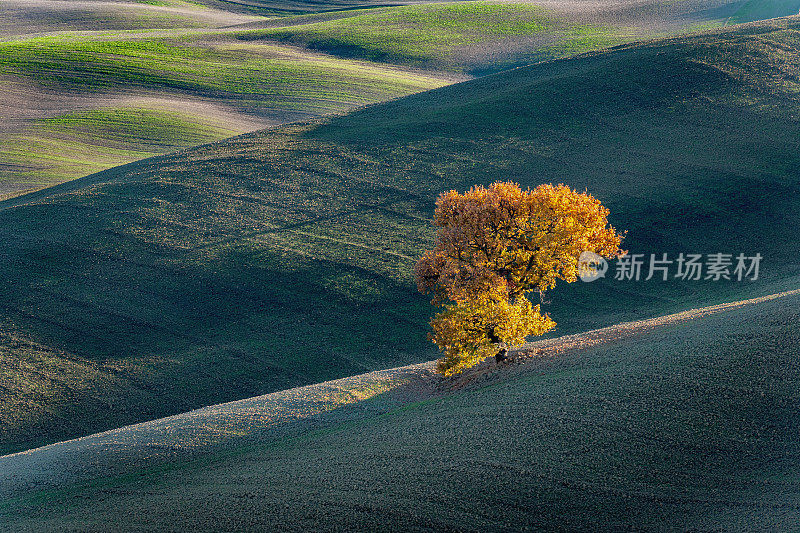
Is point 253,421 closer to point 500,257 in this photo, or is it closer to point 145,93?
point 500,257

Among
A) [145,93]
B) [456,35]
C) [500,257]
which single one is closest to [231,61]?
[145,93]

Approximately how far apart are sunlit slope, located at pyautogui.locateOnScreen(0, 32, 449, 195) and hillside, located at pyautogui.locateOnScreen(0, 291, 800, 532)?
47.2 metres

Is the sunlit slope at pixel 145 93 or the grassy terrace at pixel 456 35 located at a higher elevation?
the grassy terrace at pixel 456 35

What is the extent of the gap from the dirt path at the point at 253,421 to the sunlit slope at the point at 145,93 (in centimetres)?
4414

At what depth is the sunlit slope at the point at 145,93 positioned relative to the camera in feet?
225

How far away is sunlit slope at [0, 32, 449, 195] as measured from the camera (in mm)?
68669

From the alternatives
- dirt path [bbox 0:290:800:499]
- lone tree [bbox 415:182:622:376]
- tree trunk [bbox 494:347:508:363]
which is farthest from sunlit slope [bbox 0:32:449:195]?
tree trunk [bbox 494:347:508:363]

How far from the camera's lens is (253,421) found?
→ 907 inches

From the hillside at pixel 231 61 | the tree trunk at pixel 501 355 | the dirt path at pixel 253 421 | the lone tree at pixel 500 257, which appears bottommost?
the dirt path at pixel 253 421

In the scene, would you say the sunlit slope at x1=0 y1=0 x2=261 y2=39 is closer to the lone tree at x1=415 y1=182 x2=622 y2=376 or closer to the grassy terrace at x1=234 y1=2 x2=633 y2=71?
the grassy terrace at x1=234 y1=2 x2=633 y2=71

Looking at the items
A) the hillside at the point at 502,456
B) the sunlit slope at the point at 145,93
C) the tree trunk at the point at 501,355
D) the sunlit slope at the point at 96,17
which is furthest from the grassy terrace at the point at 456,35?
the hillside at the point at 502,456

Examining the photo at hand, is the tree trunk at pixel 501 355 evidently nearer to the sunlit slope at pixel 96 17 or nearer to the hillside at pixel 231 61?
the hillside at pixel 231 61

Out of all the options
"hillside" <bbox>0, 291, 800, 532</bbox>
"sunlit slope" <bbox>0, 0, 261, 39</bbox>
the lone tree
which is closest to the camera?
"hillside" <bbox>0, 291, 800, 532</bbox>

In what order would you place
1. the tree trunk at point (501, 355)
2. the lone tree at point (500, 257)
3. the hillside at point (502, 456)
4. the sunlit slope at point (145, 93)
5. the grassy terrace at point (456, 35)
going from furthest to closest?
1. the grassy terrace at point (456, 35)
2. the sunlit slope at point (145, 93)
3. the tree trunk at point (501, 355)
4. the lone tree at point (500, 257)
5. the hillside at point (502, 456)
